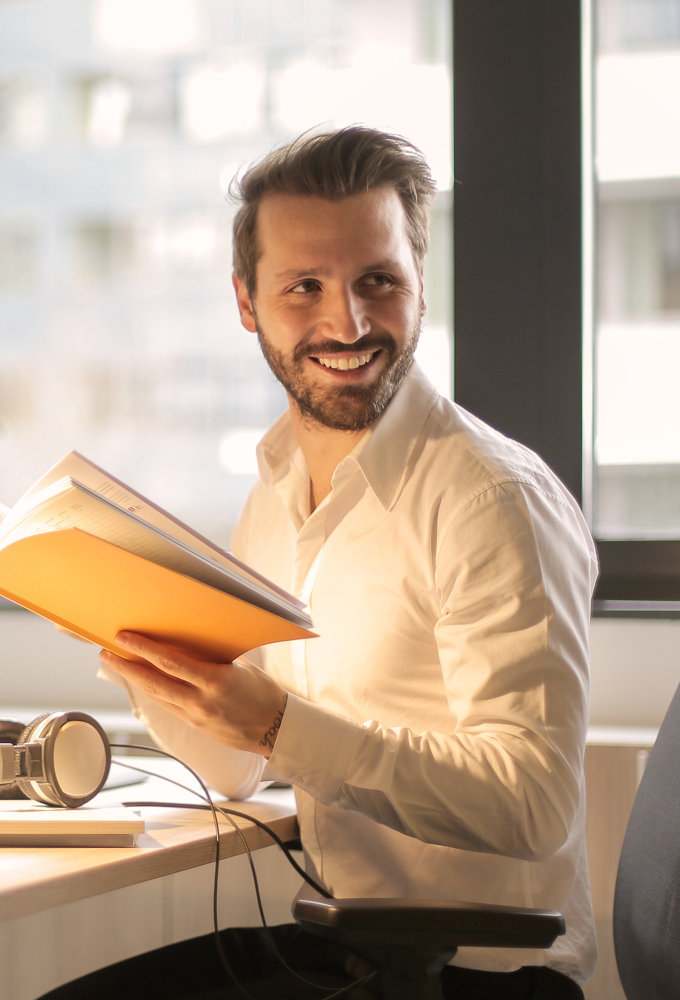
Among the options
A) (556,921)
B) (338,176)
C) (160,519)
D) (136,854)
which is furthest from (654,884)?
(338,176)

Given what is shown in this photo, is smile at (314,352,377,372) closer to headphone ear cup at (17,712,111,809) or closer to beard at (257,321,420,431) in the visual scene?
beard at (257,321,420,431)

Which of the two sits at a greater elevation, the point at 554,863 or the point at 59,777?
the point at 59,777

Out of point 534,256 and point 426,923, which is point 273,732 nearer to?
point 426,923

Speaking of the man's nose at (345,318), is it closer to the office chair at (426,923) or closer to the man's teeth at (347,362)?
the man's teeth at (347,362)

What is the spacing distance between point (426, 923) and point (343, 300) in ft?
2.68

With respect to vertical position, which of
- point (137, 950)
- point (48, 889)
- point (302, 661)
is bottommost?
point (137, 950)

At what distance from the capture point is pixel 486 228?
2031mm

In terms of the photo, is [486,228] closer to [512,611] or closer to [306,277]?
[306,277]

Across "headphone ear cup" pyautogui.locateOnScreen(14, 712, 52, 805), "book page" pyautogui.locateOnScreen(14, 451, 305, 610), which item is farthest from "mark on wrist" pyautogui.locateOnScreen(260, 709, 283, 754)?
"headphone ear cup" pyautogui.locateOnScreen(14, 712, 52, 805)

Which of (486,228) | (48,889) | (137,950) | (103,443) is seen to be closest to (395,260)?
(486,228)

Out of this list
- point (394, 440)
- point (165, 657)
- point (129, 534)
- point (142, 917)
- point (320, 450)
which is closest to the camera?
point (129, 534)

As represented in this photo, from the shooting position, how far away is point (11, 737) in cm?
125

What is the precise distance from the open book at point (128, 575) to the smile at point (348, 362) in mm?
482

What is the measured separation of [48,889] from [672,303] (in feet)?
5.35
